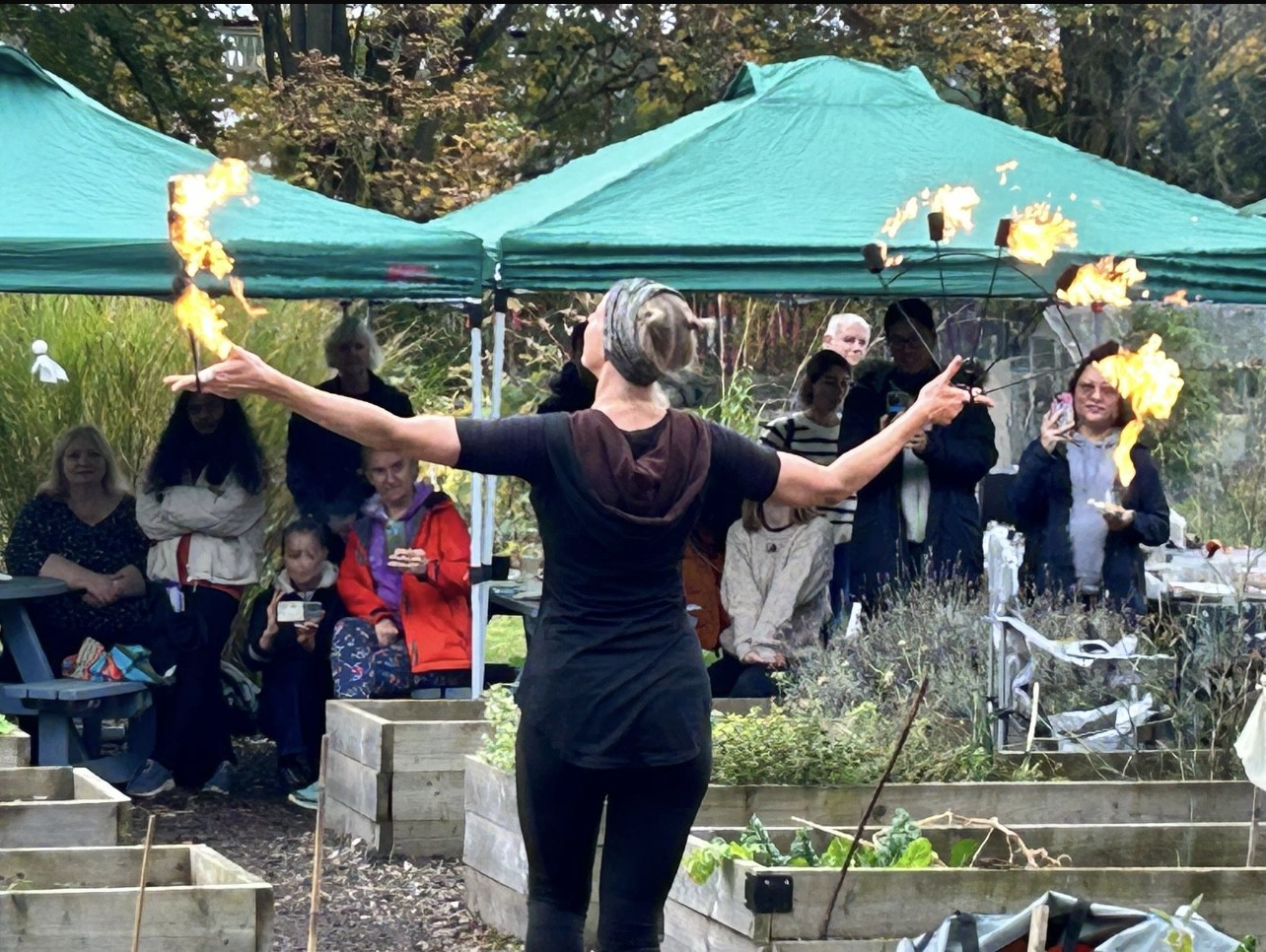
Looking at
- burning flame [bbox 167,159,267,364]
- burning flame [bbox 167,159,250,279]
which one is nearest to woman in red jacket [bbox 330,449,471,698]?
burning flame [bbox 167,159,267,364]

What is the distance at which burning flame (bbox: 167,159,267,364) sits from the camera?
4.26 meters

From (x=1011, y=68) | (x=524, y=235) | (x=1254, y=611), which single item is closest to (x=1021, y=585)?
(x=1254, y=611)

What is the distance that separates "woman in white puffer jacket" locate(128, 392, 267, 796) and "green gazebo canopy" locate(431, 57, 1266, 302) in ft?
4.53

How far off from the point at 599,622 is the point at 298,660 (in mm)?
4793

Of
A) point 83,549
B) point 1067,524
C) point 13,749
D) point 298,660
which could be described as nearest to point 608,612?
point 13,749

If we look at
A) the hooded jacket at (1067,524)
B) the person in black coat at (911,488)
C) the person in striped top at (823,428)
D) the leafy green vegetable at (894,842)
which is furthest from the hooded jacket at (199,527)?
the leafy green vegetable at (894,842)

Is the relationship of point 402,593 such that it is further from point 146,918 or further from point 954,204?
point 146,918

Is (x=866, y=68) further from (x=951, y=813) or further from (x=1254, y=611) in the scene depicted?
(x=951, y=813)

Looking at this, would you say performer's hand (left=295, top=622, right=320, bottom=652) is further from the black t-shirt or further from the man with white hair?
the black t-shirt

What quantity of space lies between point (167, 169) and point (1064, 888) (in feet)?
17.5

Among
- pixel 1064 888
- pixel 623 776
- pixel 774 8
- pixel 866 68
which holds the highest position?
pixel 774 8

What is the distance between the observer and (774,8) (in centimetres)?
1847

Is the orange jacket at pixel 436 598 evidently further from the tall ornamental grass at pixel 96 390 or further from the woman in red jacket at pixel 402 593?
the tall ornamental grass at pixel 96 390

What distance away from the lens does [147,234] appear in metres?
7.62
